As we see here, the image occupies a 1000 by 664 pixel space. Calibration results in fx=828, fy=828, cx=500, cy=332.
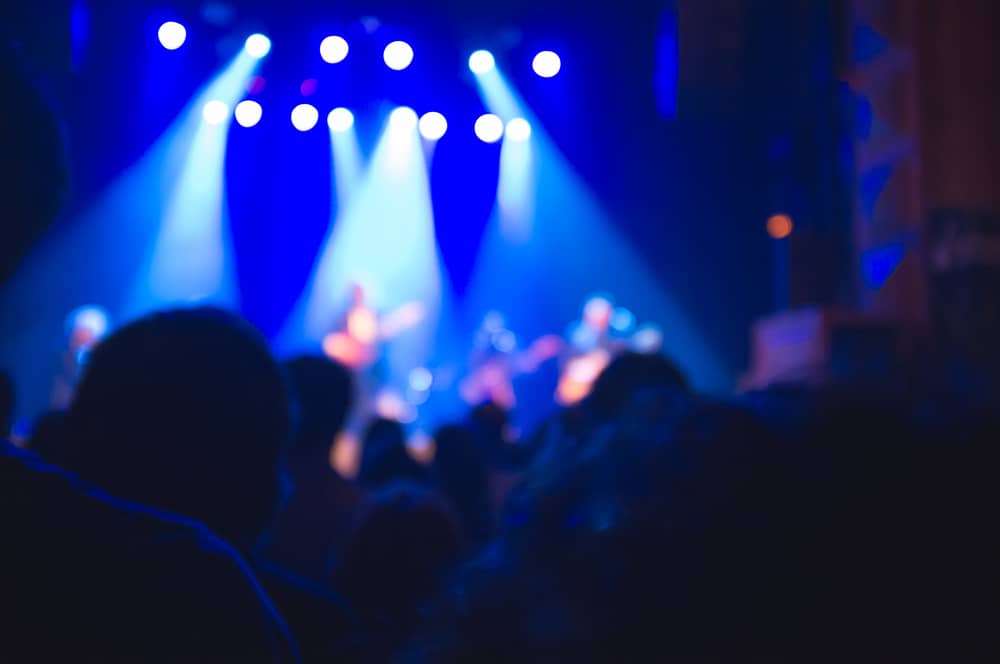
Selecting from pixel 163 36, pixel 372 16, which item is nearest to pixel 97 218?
pixel 163 36

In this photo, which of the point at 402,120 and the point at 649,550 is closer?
the point at 649,550

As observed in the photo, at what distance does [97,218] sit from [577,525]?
30.6ft

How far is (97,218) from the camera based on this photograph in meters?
8.63

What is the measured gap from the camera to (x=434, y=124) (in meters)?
6.56

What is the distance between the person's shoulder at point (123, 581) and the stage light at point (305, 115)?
5934 millimetres

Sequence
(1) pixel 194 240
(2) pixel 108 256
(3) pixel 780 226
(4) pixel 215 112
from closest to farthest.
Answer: (3) pixel 780 226 < (4) pixel 215 112 < (2) pixel 108 256 < (1) pixel 194 240

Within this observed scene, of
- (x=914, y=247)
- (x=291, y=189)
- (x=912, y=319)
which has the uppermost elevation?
(x=291, y=189)

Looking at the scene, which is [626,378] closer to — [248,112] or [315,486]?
[315,486]

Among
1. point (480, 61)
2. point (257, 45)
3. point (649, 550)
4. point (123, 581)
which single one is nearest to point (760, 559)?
point (649, 550)

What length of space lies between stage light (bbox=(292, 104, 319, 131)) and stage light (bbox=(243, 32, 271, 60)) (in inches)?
18.1

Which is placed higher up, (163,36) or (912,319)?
(163,36)

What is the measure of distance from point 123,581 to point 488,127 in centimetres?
591

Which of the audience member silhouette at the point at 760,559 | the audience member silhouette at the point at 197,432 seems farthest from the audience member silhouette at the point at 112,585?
the audience member silhouette at the point at 197,432

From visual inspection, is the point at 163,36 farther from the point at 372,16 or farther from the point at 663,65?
the point at 663,65
